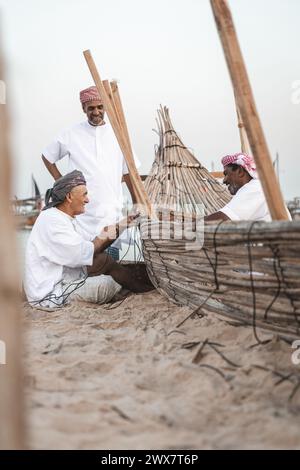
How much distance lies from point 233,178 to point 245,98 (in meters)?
1.82

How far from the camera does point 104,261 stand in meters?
4.31

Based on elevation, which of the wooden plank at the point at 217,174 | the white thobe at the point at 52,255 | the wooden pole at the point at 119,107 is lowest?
the white thobe at the point at 52,255

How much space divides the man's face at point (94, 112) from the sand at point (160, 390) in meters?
2.58

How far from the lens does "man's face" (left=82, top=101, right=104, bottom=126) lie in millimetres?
5059

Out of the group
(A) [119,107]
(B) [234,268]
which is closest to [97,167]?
(A) [119,107]

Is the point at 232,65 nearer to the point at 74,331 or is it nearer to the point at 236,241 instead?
the point at 236,241

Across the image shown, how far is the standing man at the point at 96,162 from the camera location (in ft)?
16.7

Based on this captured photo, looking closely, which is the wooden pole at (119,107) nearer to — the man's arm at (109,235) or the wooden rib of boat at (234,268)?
the man's arm at (109,235)

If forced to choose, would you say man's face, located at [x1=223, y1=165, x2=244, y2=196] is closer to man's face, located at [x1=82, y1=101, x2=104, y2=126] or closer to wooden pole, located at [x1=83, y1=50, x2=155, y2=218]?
wooden pole, located at [x1=83, y1=50, x2=155, y2=218]

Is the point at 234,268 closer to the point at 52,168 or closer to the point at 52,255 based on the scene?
the point at 52,255

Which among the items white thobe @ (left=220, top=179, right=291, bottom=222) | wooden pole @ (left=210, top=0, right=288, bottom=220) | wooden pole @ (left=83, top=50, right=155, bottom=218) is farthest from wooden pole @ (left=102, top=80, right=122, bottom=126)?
wooden pole @ (left=210, top=0, right=288, bottom=220)

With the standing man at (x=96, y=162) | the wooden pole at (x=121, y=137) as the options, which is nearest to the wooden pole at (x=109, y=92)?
the wooden pole at (x=121, y=137)

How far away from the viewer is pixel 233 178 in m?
4.11

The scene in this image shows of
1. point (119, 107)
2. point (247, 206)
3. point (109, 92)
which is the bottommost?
point (247, 206)
